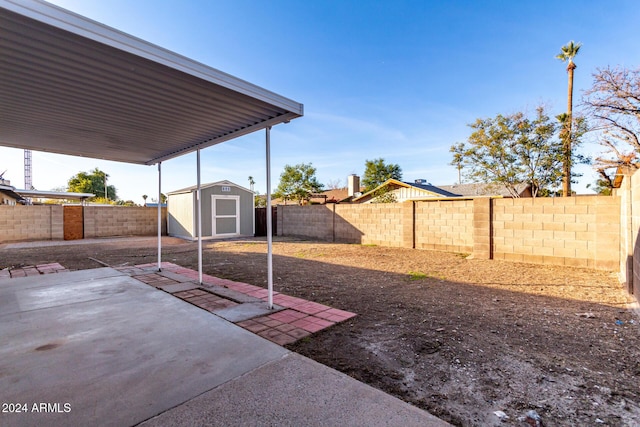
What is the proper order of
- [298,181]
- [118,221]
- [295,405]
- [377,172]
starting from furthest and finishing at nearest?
[377,172] < [298,181] < [118,221] < [295,405]

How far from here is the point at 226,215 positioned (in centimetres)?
1352

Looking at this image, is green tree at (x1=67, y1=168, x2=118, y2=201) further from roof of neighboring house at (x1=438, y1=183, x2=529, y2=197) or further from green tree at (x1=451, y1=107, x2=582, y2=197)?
green tree at (x1=451, y1=107, x2=582, y2=197)

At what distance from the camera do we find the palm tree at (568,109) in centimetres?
1262

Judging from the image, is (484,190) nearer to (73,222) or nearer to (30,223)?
(73,222)

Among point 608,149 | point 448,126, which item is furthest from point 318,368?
point 448,126

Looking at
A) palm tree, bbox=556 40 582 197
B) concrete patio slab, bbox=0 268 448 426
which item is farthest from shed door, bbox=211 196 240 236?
palm tree, bbox=556 40 582 197

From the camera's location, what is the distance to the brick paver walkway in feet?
9.64

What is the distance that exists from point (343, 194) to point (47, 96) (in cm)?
3084

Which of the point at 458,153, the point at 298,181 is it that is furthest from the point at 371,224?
the point at 298,181

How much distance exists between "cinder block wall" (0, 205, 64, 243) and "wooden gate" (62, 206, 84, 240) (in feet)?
0.51

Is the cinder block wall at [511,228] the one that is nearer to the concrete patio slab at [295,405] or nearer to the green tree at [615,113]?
the concrete patio slab at [295,405]

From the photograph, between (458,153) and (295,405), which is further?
(458,153)

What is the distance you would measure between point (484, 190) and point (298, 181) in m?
14.3

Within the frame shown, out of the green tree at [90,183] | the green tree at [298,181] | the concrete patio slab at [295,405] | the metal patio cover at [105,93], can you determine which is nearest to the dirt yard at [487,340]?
the concrete patio slab at [295,405]
